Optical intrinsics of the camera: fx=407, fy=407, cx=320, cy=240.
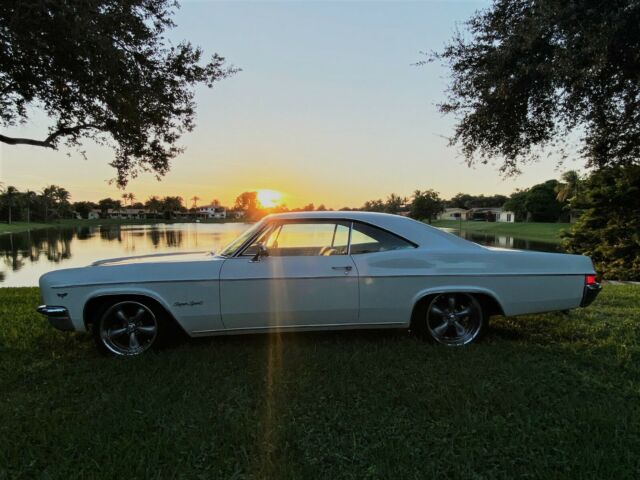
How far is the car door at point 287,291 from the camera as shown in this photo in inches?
152

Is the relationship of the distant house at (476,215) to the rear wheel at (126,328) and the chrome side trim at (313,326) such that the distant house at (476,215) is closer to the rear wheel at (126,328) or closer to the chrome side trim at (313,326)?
the chrome side trim at (313,326)

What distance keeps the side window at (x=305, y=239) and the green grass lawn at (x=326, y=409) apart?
975mm

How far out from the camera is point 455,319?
4.17 metres

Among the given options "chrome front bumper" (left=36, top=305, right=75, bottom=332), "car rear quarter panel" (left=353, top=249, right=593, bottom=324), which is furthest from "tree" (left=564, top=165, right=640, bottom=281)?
"chrome front bumper" (left=36, top=305, right=75, bottom=332)

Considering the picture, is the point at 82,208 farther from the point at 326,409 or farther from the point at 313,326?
the point at 326,409

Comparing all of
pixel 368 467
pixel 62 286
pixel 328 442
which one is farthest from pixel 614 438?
pixel 62 286

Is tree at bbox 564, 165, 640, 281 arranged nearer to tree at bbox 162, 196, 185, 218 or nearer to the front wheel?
the front wheel

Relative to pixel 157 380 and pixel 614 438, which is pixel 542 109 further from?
pixel 157 380

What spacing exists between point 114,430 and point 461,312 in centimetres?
322

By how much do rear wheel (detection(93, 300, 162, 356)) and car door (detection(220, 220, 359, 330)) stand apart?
746mm

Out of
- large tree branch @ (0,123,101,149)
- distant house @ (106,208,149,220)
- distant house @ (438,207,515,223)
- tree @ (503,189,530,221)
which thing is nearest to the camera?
large tree branch @ (0,123,101,149)

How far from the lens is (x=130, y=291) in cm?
382

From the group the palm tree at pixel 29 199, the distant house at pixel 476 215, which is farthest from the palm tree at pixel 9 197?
the distant house at pixel 476 215

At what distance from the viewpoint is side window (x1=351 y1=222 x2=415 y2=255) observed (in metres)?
4.11
